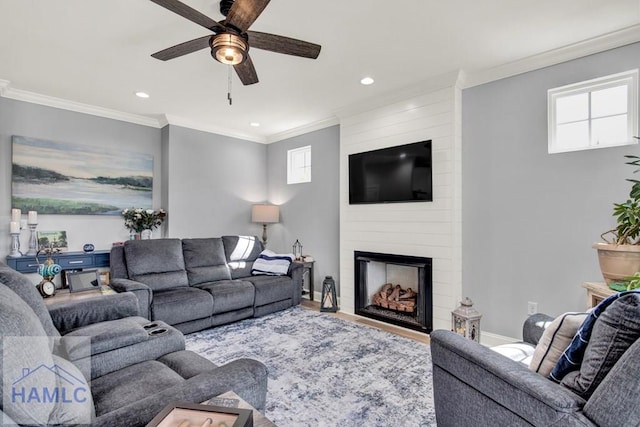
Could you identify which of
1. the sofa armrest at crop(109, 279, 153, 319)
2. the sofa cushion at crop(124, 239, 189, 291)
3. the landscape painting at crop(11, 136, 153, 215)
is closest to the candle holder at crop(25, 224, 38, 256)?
the landscape painting at crop(11, 136, 153, 215)

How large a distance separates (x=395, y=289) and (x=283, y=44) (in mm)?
3055

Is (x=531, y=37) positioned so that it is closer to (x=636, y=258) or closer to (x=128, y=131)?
(x=636, y=258)

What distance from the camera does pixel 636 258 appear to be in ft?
6.53

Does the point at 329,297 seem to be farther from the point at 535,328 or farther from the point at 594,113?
the point at 594,113

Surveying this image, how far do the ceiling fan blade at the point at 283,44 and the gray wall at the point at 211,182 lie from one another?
305 centimetres

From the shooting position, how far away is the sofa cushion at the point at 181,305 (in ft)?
10.4

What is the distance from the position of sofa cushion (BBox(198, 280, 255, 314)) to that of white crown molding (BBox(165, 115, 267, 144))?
7.88ft

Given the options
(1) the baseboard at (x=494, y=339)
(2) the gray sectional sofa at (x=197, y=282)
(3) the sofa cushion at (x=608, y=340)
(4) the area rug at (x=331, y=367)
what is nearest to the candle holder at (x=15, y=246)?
(2) the gray sectional sofa at (x=197, y=282)

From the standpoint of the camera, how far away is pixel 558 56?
2770 millimetres

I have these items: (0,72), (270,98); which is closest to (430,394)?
(270,98)

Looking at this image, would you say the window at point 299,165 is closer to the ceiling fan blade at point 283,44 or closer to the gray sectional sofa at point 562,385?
the ceiling fan blade at point 283,44

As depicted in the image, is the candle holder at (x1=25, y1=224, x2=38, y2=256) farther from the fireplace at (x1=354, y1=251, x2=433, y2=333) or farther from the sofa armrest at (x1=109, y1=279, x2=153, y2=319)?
the fireplace at (x1=354, y1=251, x2=433, y2=333)

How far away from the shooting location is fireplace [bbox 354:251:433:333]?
11.4 feet

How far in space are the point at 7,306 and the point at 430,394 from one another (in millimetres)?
2349
